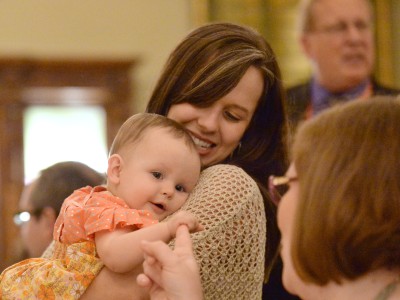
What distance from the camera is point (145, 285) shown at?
174 cm

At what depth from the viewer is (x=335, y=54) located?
464cm

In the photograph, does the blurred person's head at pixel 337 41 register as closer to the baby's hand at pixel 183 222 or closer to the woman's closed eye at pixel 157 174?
the woman's closed eye at pixel 157 174

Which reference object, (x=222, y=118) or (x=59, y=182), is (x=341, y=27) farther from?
(x=222, y=118)

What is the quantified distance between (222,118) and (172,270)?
30.4 inches

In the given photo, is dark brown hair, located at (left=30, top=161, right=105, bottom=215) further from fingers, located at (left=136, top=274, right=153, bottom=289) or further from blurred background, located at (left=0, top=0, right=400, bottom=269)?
blurred background, located at (left=0, top=0, right=400, bottom=269)

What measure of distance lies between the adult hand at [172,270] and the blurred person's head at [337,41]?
2.91 meters

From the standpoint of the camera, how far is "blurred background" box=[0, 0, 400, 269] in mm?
6949

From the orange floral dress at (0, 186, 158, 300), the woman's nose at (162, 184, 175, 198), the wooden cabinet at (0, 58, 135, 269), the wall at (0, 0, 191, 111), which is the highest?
the woman's nose at (162, 184, 175, 198)

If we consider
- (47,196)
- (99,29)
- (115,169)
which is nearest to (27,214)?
(47,196)

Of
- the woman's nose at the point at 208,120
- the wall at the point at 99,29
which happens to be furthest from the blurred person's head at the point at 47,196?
the wall at the point at 99,29

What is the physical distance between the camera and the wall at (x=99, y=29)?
7219mm

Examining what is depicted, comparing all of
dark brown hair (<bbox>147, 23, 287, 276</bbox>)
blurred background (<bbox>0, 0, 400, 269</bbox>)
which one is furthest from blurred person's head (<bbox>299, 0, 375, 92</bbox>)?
blurred background (<bbox>0, 0, 400, 269</bbox>)

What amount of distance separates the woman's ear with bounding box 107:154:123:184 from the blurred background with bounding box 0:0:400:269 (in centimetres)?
485

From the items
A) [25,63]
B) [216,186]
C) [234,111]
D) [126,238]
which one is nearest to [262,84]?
[234,111]
